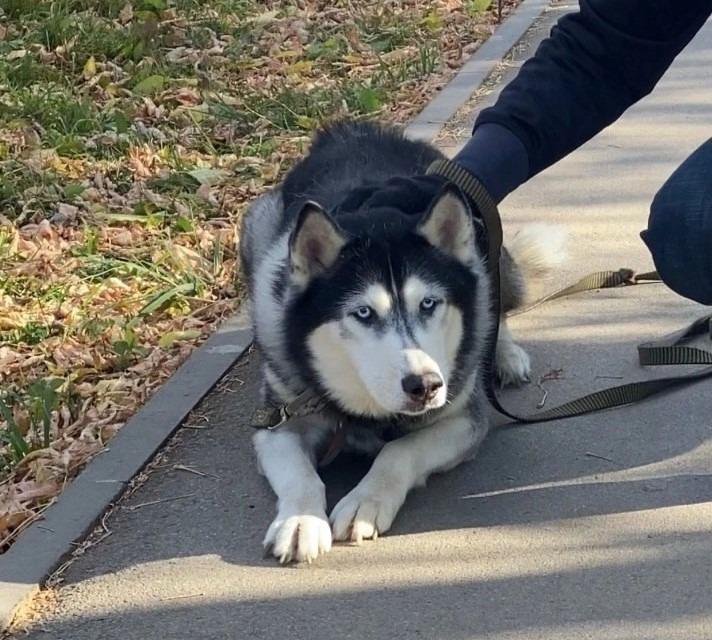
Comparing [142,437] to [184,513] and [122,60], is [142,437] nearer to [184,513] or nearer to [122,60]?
[184,513]

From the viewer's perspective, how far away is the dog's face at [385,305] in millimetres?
3057

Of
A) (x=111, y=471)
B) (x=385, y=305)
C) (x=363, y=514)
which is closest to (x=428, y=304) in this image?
(x=385, y=305)

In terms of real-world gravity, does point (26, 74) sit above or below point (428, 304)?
below

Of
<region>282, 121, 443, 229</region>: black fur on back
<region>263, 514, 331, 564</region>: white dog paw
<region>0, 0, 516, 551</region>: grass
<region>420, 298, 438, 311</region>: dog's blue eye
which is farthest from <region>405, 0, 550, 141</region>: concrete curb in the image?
<region>263, 514, 331, 564</region>: white dog paw

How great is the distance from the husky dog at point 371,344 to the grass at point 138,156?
2.40 feet

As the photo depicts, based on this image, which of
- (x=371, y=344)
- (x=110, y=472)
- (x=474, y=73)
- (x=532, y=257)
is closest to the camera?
(x=371, y=344)

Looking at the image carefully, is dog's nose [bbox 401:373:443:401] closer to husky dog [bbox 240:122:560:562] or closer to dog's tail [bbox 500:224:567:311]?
husky dog [bbox 240:122:560:562]

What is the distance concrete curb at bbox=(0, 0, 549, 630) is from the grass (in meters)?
0.10

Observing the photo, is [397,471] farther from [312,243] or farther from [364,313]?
[312,243]

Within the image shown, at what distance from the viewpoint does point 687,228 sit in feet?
10.4

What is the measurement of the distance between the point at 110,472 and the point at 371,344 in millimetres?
938

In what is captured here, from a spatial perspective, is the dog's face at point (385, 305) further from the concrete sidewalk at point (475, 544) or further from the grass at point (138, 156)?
the grass at point (138, 156)

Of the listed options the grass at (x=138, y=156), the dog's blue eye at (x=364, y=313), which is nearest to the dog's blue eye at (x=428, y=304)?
the dog's blue eye at (x=364, y=313)

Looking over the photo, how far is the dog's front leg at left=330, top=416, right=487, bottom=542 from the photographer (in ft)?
10.3
